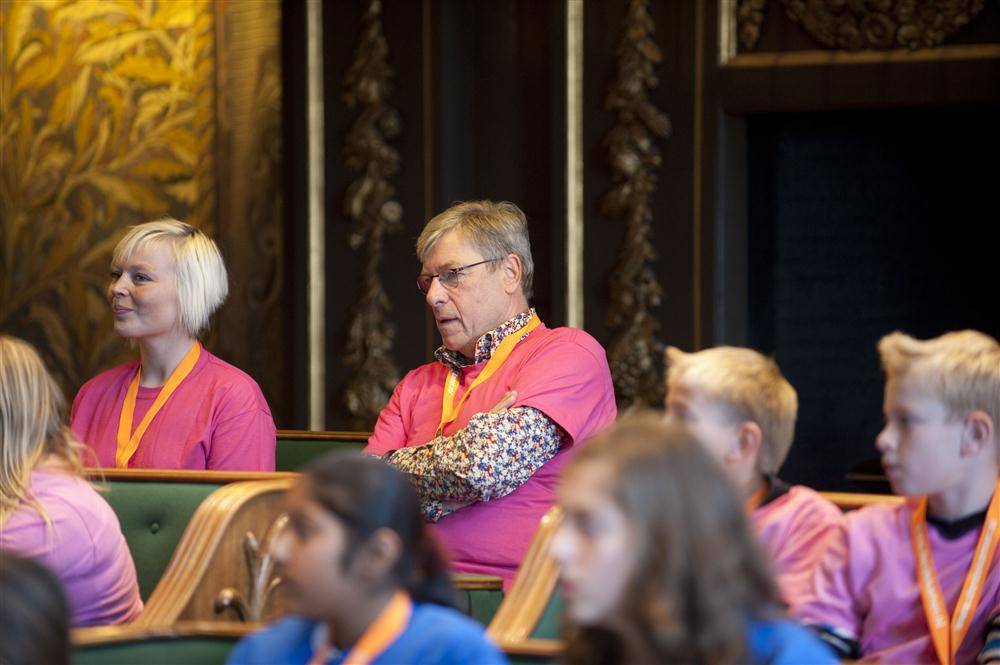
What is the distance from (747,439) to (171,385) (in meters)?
1.71

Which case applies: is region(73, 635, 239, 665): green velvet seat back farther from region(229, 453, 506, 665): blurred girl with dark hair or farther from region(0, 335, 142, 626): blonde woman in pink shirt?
region(0, 335, 142, 626): blonde woman in pink shirt

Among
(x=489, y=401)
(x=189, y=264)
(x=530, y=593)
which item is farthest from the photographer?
(x=189, y=264)

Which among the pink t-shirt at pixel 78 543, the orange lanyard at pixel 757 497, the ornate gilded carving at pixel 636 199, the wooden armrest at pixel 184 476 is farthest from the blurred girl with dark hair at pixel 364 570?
the ornate gilded carving at pixel 636 199

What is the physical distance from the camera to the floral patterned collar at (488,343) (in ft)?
11.4

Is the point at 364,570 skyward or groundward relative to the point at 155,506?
skyward

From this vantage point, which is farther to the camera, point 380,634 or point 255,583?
point 255,583

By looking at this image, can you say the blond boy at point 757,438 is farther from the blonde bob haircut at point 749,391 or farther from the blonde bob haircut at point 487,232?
the blonde bob haircut at point 487,232

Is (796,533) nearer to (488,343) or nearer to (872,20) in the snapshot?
(488,343)

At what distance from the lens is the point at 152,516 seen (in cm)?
304

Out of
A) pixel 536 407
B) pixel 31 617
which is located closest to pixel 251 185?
pixel 536 407

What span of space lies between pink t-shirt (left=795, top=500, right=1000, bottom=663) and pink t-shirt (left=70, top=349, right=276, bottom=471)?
1.59 metres

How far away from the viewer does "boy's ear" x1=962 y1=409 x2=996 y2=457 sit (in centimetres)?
228

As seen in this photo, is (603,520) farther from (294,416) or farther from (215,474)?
(294,416)

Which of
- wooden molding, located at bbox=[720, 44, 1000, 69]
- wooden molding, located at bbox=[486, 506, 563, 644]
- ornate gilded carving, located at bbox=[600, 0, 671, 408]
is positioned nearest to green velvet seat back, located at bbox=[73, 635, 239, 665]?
wooden molding, located at bbox=[486, 506, 563, 644]
